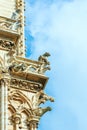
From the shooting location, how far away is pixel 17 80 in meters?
28.8

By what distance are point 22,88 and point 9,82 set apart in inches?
71.7

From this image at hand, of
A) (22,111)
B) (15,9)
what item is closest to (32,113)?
(22,111)

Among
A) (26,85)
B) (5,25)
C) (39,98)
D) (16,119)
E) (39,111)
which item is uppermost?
(5,25)

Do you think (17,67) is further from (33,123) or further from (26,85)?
(33,123)

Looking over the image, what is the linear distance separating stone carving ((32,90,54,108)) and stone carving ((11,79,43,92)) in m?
0.18

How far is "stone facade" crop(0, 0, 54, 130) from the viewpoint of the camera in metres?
27.1

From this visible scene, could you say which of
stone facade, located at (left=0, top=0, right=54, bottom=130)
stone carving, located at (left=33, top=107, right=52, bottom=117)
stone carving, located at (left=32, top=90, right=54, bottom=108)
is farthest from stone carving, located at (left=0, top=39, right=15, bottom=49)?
stone carving, located at (left=33, top=107, right=52, bottom=117)

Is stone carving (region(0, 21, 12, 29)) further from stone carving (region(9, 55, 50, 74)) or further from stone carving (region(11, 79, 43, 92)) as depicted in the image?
stone carving (region(11, 79, 43, 92))

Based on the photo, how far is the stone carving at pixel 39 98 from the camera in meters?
28.7

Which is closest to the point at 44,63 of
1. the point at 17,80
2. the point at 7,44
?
the point at 17,80

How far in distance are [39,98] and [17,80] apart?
0.99m

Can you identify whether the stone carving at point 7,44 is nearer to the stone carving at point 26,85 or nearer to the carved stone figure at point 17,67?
the carved stone figure at point 17,67

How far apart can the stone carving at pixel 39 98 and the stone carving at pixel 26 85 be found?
0.18m

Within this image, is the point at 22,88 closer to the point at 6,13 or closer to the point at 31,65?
the point at 31,65
